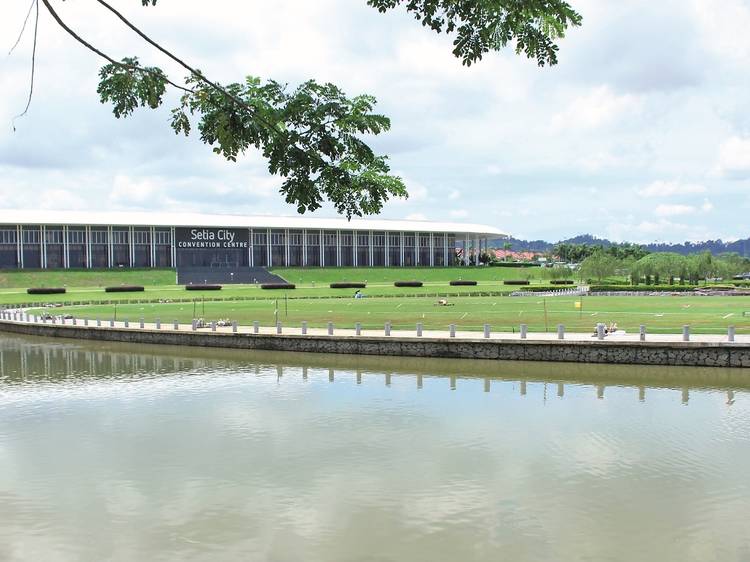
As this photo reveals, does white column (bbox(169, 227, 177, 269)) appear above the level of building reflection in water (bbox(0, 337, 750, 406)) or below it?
above

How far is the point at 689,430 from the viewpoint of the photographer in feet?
61.9

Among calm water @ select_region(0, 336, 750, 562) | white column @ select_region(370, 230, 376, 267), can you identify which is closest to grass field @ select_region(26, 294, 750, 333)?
calm water @ select_region(0, 336, 750, 562)

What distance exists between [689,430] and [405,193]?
14.2m

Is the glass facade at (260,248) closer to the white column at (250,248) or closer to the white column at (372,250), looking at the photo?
the white column at (250,248)

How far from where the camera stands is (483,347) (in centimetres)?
3177

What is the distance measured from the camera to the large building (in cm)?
10475

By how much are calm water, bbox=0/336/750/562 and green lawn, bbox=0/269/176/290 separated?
2870 inches

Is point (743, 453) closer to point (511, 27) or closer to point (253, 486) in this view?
point (253, 486)

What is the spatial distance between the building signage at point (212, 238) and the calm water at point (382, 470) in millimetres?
89380

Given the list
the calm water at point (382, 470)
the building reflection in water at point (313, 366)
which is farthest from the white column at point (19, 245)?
the calm water at point (382, 470)

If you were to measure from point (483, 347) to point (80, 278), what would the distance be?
3113 inches

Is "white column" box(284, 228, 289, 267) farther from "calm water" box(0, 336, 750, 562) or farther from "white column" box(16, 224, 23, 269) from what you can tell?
"calm water" box(0, 336, 750, 562)

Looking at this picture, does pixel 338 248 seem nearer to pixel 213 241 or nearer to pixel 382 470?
pixel 213 241

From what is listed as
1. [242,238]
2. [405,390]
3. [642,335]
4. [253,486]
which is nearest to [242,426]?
[253,486]
